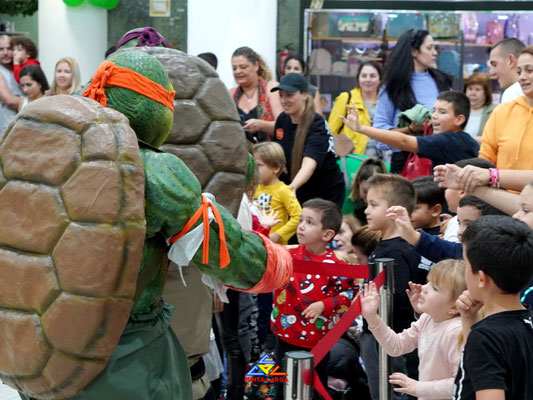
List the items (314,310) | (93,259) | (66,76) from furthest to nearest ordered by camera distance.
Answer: (66,76) → (314,310) → (93,259)

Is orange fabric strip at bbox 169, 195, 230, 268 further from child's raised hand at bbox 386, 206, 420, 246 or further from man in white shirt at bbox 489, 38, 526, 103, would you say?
man in white shirt at bbox 489, 38, 526, 103

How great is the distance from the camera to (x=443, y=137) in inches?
174

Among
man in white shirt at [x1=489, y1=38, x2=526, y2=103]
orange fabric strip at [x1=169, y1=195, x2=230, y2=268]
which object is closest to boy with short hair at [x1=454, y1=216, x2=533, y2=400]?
orange fabric strip at [x1=169, y1=195, x2=230, y2=268]

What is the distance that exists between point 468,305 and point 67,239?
1.26 metres

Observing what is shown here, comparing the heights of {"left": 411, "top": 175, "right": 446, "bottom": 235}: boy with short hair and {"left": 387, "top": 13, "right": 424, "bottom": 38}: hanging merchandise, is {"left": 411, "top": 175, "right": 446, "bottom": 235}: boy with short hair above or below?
below

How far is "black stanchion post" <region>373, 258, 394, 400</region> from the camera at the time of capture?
2.99 m

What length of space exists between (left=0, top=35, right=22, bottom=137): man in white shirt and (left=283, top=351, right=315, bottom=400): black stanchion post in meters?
5.43

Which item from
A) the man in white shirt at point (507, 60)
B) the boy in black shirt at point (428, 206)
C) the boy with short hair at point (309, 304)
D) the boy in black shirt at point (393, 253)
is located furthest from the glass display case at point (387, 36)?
the boy in black shirt at point (393, 253)

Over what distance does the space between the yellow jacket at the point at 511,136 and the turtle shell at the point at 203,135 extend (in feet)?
5.51

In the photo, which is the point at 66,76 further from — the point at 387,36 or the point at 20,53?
the point at 387,36

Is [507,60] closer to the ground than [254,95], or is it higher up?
higher up

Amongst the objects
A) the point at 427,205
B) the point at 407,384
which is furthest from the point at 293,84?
the point at 407,384

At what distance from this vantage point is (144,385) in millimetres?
2145

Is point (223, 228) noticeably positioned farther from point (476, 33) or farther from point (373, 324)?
point (476, 33)
